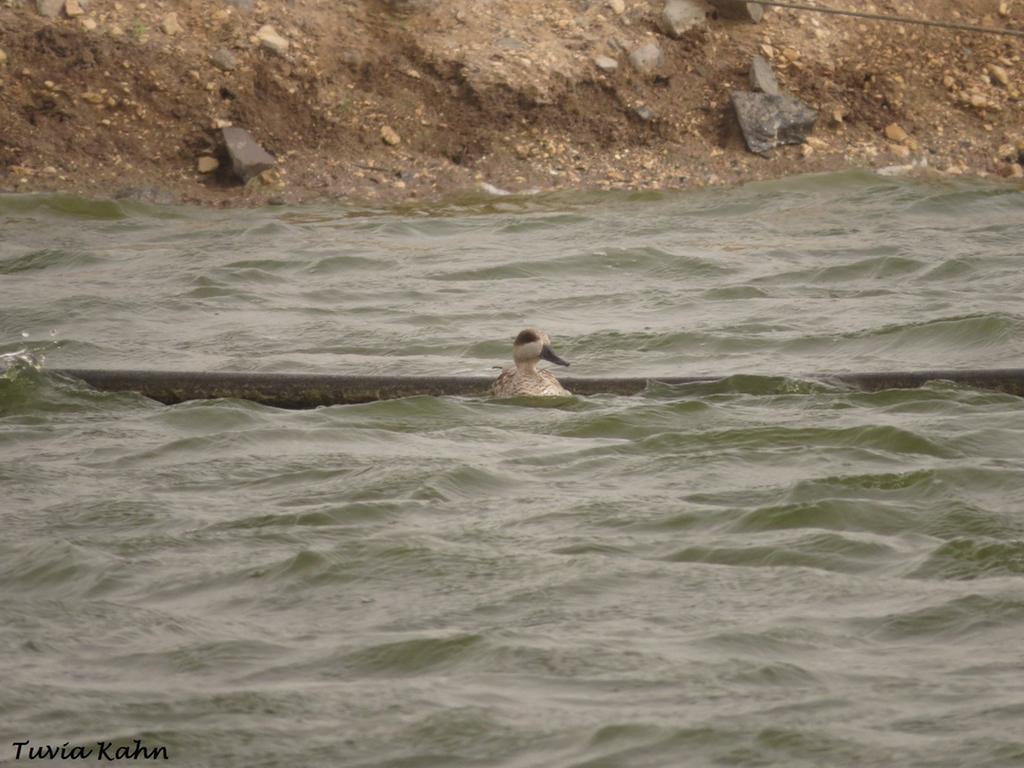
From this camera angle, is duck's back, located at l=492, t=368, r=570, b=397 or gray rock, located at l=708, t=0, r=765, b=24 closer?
duck's back, located at l=492, t=368, r=570, b=397

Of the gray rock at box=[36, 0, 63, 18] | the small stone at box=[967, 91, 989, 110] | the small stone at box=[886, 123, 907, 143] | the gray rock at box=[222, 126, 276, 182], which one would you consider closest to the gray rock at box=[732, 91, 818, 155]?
the small stone at box=[886, 123, 907, 143]

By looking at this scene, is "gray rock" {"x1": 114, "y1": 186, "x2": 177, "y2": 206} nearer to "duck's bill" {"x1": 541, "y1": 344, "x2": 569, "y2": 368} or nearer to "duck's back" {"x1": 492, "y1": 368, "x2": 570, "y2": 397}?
"duck's bill" {"x1": 541, "y1": 344, "x2": 569, "y2": 368}

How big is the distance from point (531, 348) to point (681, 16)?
5.68 meters

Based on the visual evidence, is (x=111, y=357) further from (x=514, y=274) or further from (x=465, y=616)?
(x=465, y=616)

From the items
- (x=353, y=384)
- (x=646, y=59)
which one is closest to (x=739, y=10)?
(x=646, y=59)

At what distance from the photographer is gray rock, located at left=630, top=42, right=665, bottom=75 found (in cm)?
1429

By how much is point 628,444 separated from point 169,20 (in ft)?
22.7

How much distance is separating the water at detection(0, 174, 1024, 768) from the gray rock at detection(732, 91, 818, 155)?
30.2 inches

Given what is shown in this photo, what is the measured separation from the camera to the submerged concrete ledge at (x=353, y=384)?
29.9 feet

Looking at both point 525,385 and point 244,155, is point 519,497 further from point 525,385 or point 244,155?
point 244,155

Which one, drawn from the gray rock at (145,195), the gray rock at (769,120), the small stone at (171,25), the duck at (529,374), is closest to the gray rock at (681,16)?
the gray rock at (769,120)

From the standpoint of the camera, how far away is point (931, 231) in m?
13.1

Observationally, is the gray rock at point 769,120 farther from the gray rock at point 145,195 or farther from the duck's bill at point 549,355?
the duck's bill at point 549,355

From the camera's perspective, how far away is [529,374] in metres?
9.34
